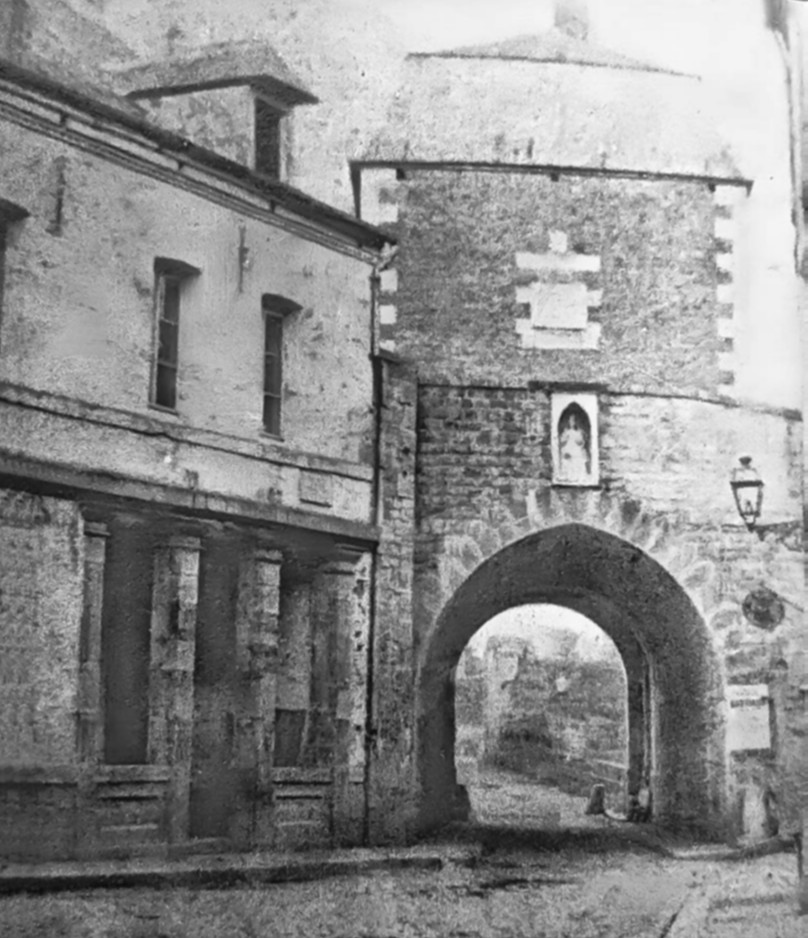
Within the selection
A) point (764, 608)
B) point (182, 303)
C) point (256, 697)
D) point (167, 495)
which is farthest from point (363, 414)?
point (764, 608)

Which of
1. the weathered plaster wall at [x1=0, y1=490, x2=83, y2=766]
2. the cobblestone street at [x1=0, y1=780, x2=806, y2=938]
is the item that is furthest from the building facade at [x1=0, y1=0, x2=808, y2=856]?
the cobblestone street at [x1=0, y1=780, x2=806, y2=938]

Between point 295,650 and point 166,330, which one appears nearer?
point 166,330

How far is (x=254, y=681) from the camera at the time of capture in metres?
3.66

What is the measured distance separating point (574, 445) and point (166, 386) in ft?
6.08

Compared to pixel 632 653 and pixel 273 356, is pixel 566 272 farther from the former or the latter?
pixel 632 653

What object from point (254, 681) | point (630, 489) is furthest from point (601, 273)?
point (254, 681)

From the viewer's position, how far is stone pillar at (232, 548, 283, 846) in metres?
3.62

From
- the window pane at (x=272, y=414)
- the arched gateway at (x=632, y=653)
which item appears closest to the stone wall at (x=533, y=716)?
the arched gateway at (x=632, y=653)

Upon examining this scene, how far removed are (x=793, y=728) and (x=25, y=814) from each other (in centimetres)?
243

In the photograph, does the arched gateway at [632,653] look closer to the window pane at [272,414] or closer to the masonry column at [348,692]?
the masonry column at [348,692]

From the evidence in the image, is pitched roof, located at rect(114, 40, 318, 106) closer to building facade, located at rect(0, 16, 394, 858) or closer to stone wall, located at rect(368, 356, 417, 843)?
building facade, located at rect(0, 16, 394, 858)

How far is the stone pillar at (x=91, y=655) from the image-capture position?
11.1ft

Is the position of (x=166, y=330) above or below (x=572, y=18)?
below

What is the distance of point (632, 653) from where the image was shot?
19.5 feet
